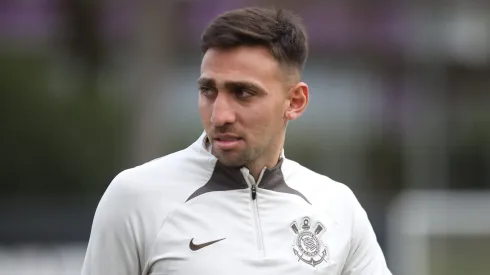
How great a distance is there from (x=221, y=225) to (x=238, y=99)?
0.34 metres

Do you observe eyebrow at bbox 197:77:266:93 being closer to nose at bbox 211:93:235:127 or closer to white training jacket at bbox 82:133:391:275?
nose at bbox 211:93:235:127

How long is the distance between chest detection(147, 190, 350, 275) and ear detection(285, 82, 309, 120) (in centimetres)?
Result: 24

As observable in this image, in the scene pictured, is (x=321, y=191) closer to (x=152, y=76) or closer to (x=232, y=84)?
(x=232, y=84)

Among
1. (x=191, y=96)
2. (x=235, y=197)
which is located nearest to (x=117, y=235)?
(x=235, y=197)

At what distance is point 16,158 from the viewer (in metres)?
13.2

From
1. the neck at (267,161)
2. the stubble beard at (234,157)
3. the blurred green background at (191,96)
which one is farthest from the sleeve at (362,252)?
the blurred green background at (191,96)

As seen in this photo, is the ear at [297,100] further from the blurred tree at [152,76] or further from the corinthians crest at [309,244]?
the blurred tree at [152,76]

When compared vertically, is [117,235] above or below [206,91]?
below

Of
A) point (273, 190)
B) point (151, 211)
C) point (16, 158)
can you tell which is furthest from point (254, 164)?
point (16, 158)

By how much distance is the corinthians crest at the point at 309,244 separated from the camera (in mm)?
2705

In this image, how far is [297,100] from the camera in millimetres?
2873

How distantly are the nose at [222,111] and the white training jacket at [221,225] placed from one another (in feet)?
0.59

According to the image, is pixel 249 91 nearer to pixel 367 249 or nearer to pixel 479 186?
pixel 367 249

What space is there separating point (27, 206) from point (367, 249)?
9692 millimetres
